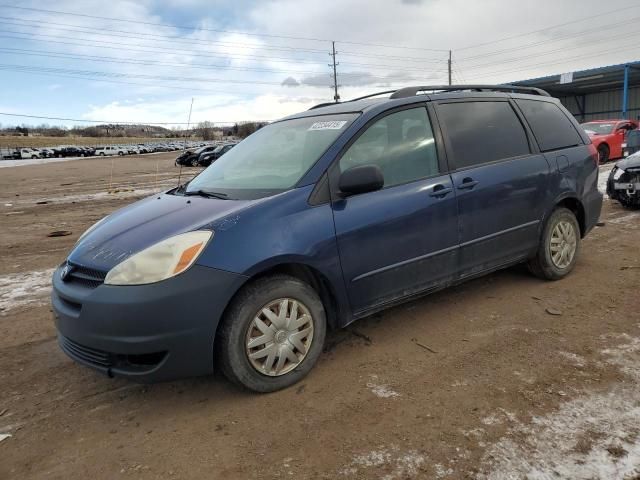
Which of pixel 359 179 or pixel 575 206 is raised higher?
pixel 359 179

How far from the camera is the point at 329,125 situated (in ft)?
11.6

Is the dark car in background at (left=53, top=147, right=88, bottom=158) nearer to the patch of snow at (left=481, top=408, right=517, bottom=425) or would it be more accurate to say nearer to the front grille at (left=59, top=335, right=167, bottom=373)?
the front grille at (left=59, top=335, right=167, bottom=373)

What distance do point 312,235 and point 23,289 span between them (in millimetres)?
3918

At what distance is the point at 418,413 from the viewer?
2.64m

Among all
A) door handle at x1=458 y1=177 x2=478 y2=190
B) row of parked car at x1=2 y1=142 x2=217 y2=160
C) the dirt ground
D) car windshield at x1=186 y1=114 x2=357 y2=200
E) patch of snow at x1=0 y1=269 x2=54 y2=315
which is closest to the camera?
the dirt ground

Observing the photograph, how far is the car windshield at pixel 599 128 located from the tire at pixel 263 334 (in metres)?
16.2

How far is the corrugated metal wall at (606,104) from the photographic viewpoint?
42969mm

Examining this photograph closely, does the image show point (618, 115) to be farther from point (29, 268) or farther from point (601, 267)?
point (29, 268)

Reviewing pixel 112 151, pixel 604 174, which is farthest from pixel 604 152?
pixel 112 151

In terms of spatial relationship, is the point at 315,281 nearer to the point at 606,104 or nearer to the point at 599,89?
the point at 599,89

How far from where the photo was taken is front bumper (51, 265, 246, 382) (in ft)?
8.41

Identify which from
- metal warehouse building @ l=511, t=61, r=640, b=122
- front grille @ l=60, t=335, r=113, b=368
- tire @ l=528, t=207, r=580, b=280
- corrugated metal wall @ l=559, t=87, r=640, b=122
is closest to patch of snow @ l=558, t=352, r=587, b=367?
tire @ l=528, t=207, r=580, b=280

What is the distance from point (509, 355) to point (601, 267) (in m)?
2.40

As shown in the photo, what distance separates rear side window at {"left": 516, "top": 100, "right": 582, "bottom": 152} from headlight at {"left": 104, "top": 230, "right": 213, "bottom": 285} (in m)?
3.23
